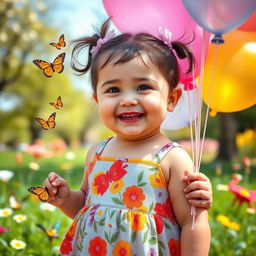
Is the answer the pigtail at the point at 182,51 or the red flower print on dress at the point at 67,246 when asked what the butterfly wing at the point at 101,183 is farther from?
the pigtail at the point at 182,51

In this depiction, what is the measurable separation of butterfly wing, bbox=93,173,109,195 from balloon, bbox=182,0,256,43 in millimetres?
641

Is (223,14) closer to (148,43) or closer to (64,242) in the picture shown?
(148,43)

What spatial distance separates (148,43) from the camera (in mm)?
1553

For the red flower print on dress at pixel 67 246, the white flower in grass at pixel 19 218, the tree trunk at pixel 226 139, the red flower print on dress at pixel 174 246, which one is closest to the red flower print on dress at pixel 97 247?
the red flower print on dress at pixel 67 246

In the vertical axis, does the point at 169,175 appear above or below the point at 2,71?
below

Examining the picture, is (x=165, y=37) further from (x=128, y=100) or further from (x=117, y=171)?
(x=117, y=171)

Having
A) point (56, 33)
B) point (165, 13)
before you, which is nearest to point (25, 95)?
point (56, 33)

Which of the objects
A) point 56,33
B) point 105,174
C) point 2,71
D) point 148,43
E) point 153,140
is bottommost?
point 105,174

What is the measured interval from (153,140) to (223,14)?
0.50 m

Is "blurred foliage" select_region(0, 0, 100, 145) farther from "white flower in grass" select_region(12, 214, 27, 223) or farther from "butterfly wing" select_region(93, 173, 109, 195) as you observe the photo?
"butterfly wing" select_region(93, 173, 109, 195)

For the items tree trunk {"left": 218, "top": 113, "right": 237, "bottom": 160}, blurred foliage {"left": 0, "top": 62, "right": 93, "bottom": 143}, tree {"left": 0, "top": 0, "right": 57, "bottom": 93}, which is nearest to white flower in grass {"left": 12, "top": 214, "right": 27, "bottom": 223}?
tree trunk {"left": 218, "top": 113, "right": 237, "bottom": 160}

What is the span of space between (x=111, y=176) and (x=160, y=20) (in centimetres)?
70

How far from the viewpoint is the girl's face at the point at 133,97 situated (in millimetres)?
1461

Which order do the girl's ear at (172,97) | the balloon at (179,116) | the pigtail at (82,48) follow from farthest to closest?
the balloon at (179,116) → the pigtail at (82,48) → the girl's ear at (172,97)
